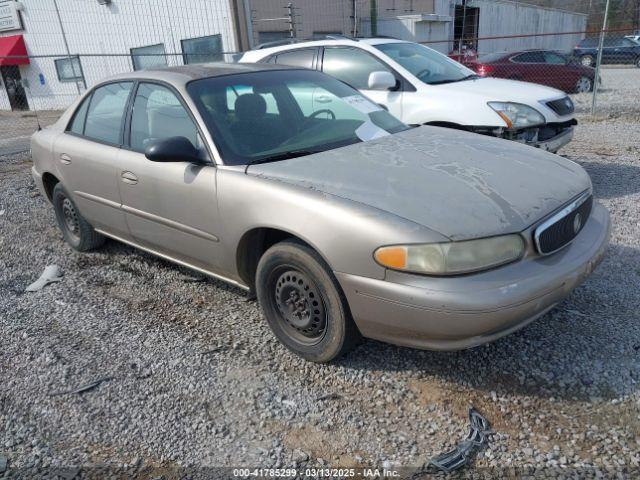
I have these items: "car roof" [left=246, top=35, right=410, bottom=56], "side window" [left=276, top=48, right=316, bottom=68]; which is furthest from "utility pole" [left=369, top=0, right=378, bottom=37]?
"side window" [left=276, top=48, right=316, bottom=68]

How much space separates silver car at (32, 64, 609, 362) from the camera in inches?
95.0

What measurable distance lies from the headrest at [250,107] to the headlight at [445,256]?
4.87ft

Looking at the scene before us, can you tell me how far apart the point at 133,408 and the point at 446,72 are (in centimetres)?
534

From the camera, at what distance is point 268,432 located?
2516 mm

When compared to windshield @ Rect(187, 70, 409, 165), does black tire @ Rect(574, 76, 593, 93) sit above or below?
below

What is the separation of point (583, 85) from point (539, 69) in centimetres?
173

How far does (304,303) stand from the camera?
9.51 ft

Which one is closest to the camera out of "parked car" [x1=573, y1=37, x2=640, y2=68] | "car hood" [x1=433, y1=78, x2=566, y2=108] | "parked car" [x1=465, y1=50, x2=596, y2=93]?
"car hood" [x1=433, y1=78, x2=566, y2=108]

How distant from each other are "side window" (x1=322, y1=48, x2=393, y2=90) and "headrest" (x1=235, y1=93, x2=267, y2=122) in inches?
106

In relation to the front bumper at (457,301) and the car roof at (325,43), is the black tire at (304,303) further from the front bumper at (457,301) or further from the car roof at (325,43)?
the car roof at (325,43)

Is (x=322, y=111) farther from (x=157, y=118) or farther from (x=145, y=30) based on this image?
(x=145, y=30)

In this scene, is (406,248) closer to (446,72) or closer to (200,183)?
(200,183)

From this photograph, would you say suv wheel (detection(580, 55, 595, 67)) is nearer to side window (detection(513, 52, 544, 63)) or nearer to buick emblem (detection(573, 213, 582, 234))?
side window (detection(513, 52, 544, 63))

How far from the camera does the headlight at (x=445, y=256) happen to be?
7.76 feet
